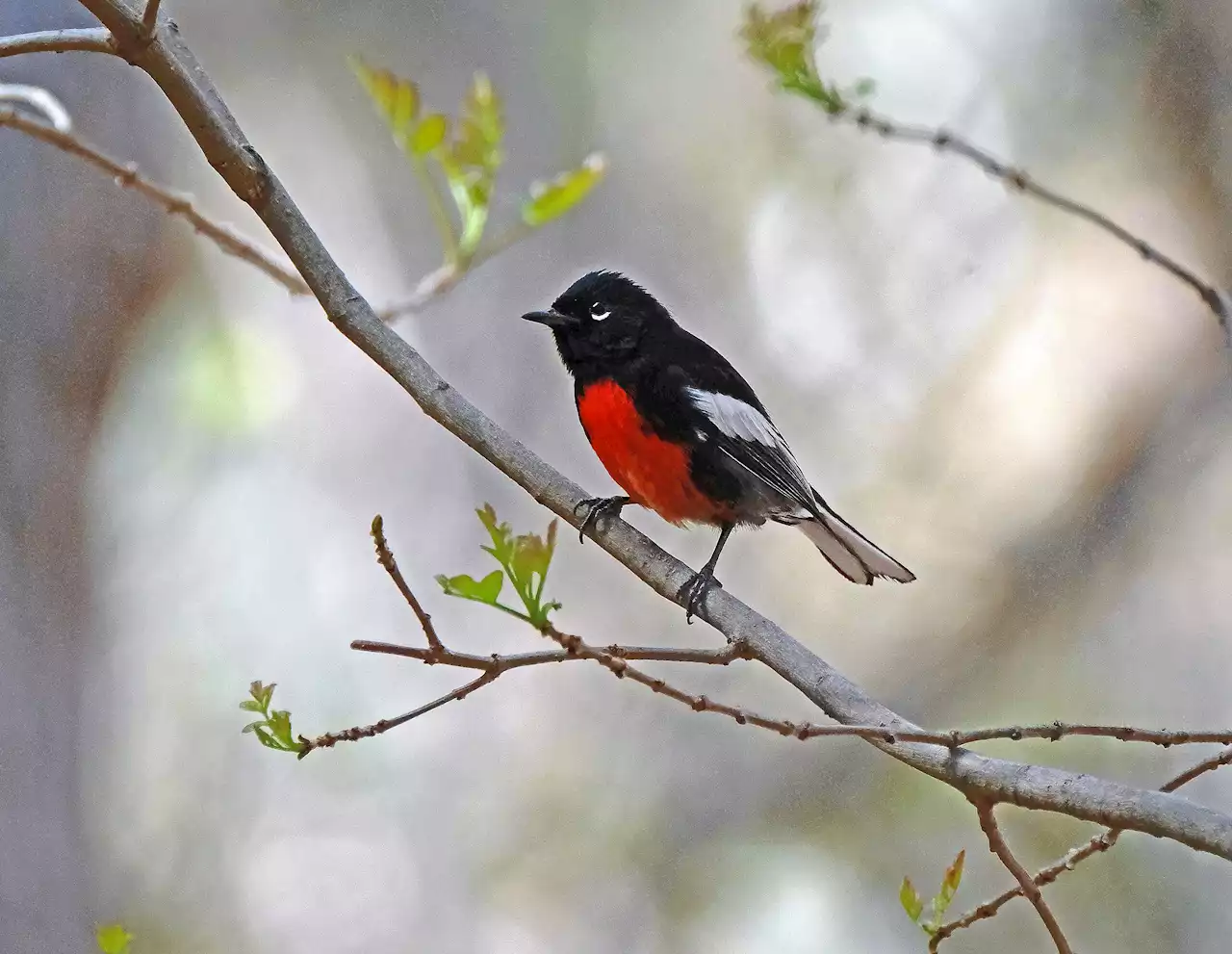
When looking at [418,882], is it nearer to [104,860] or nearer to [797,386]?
[104,860]

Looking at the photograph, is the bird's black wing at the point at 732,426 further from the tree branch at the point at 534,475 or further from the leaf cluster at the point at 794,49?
the leaf cluster at the point at 794,49

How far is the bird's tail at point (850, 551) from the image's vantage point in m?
2.85

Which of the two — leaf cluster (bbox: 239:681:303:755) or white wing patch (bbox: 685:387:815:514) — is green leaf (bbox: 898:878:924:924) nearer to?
leaf cluster (bbox: 239:681:303:755)

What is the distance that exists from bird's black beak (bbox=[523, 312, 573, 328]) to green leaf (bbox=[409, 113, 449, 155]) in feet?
3.24

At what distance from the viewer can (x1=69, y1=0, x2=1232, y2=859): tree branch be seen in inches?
49.4

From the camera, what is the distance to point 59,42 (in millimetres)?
1667

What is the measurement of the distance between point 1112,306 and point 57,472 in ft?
12.1

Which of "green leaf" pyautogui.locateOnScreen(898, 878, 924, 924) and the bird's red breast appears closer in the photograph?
"green leaf" pyautogui.locateOnScreen(898, 878, 924, 924)

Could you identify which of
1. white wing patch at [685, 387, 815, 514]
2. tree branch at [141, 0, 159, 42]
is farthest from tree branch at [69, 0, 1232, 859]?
white wing patch at [685, 387, 815, 514]

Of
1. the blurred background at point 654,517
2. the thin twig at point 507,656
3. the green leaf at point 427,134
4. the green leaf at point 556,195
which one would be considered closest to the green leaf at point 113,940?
the thin twig at point 507,656

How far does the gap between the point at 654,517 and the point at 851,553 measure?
1230mm

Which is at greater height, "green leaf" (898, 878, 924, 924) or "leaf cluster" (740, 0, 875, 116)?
"leaf cluster" (740, 0, 875, 116)

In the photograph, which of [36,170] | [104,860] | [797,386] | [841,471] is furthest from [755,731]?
[36,170]

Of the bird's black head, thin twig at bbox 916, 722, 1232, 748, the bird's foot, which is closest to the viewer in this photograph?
thin twig at bbox 916, 722, 1232, 748
